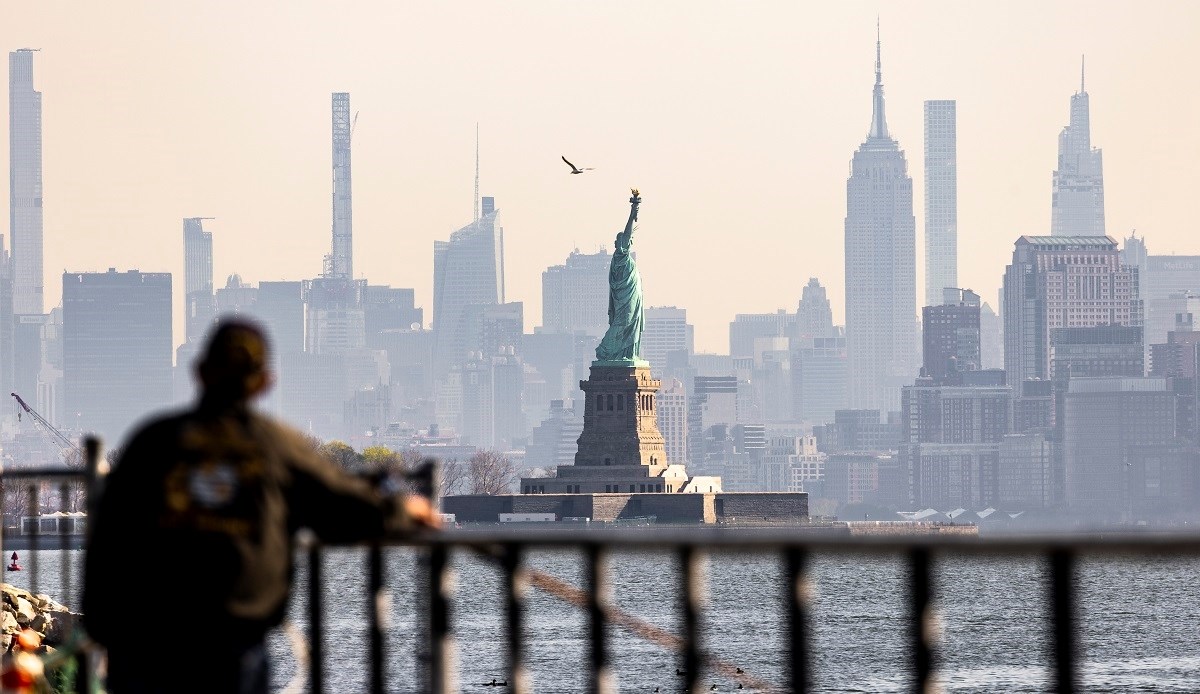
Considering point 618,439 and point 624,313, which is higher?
point 624,313

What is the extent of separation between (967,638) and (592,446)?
304 feet

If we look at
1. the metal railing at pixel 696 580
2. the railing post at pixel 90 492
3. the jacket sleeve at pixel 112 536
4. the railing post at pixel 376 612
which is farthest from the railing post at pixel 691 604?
the railing post at pixel 90 492

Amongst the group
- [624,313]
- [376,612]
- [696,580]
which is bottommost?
[376,612]

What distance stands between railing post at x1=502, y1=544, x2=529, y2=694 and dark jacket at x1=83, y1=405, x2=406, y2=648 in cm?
100

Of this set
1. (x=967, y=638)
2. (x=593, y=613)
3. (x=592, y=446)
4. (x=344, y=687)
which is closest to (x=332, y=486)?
(x=593, y=613)

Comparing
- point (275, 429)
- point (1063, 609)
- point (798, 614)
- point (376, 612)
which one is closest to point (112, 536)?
point (275, 429)

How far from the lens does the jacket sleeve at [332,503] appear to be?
1052cm

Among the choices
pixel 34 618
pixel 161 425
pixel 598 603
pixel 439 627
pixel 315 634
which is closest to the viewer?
pixel 161 425

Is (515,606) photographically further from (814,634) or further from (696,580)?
(814,634)

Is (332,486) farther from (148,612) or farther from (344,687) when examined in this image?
(344,687)

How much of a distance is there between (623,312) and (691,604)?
15579 cm

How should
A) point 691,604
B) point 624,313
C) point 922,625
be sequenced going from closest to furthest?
point 922,625 → point 691,604 → point 624,313

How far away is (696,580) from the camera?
11211 millimetres

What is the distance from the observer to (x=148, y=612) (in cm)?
1048
